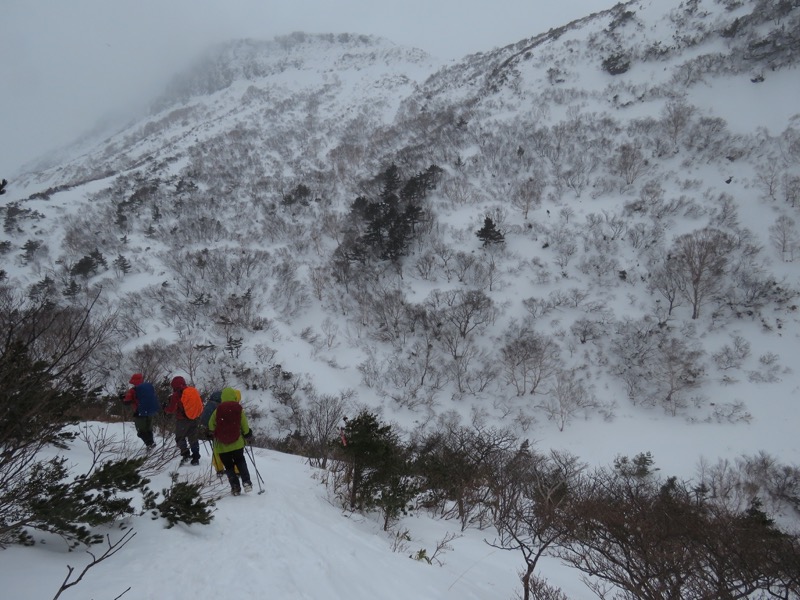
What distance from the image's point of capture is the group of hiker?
536 cm

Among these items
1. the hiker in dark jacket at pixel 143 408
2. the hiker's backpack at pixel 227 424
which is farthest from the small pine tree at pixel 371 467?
the hiker in dark jacket at pixel 143 408

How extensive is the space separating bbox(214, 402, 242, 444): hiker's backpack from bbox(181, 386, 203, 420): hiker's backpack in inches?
47.5

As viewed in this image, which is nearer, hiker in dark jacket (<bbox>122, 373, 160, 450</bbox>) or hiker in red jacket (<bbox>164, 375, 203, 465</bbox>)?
hiker in red jacket (<bbox>164, 375, 203, 465</bbox>)

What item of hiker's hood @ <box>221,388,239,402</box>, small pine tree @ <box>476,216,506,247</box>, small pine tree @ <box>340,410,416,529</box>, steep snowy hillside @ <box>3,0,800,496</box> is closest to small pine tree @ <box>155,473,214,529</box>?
hiker's hood @ <box>221,388,239,402</box>

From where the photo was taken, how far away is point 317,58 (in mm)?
88000

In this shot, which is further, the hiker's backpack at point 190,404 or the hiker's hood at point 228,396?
the hiker's backpack at point 190,404

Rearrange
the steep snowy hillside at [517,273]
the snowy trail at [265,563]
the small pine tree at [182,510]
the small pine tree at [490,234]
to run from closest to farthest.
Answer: the snowy trail at [265,563], the small pine tree at [182,510], the steep snowy hillside at [517,273], the small pine tree at [490,234]

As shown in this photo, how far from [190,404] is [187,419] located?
258 millimetres

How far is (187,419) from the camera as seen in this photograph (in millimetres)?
6273

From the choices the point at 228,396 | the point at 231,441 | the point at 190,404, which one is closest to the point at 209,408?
the point at 190,404

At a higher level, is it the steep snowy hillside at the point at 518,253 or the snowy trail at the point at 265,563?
the steep snowy hillside at the point at 518,253

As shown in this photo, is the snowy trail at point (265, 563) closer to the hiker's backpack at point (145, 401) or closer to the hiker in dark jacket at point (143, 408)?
the hiker in dark jacket at point (143, 408)

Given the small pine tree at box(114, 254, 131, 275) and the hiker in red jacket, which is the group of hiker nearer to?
the hiker in red jacket

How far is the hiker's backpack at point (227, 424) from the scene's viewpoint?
17.5 ft
